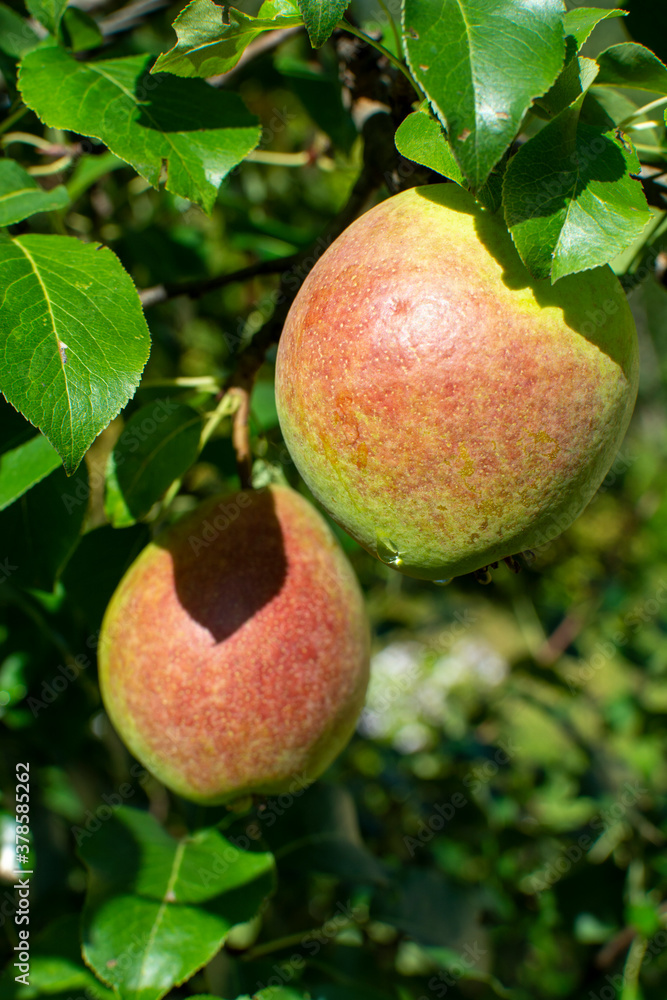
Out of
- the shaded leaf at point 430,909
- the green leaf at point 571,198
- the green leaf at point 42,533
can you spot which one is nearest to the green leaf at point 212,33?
the green leaf at point 571,198

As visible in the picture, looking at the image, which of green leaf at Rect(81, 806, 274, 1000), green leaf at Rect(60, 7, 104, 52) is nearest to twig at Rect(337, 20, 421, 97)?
green leaf at Rect(60, 7, 104, 52)

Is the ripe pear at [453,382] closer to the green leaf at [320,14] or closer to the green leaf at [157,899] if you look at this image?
the green leaf at [320,14]

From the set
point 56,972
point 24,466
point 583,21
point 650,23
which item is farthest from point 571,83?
point 56,972

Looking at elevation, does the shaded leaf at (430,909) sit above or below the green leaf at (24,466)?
below

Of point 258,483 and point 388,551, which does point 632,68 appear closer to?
point 388,551

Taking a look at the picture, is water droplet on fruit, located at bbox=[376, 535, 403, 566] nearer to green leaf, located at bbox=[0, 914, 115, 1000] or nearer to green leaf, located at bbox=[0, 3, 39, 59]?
green leaf, located at bbox=[0, 914, 115, 1000]
